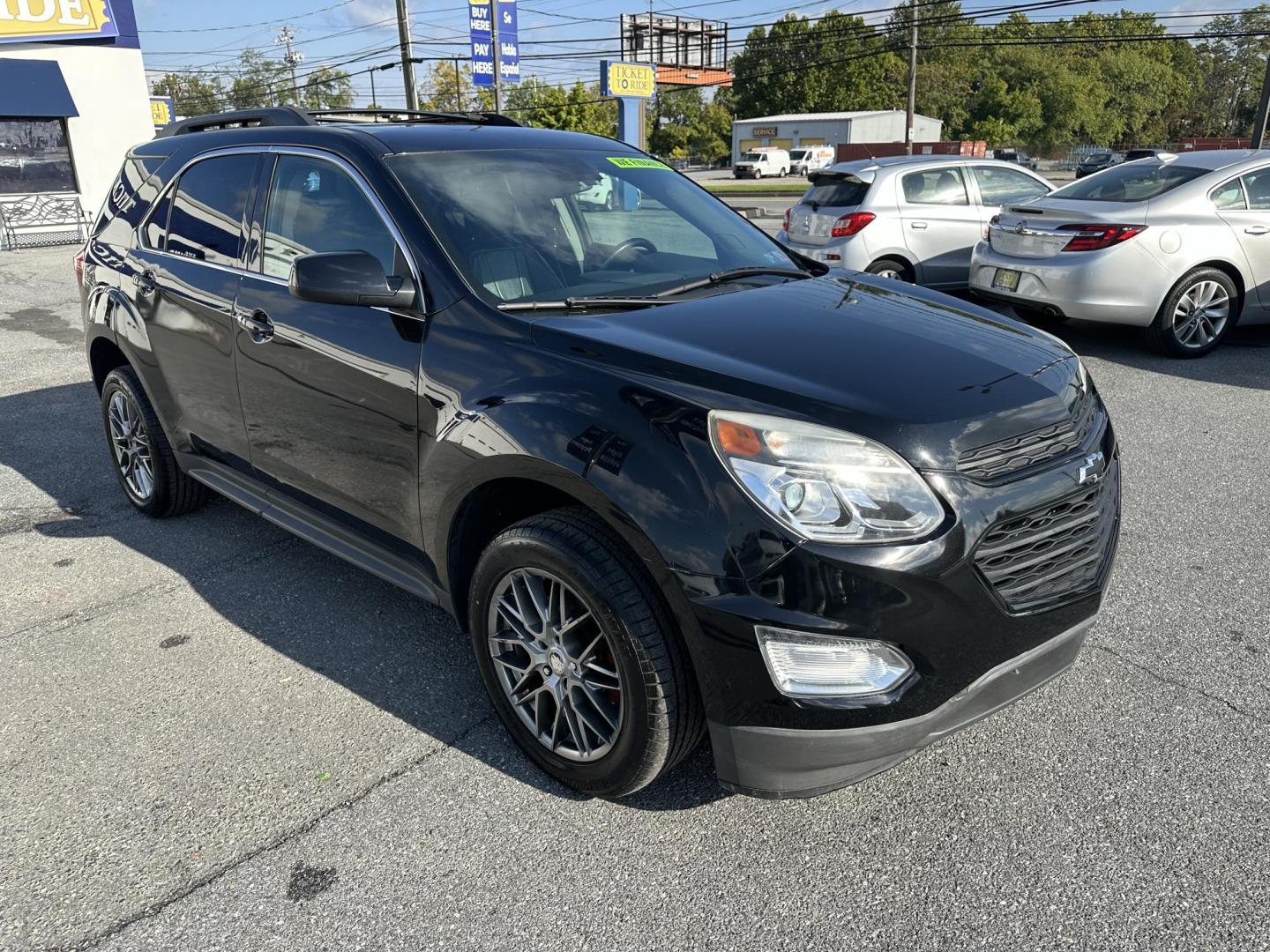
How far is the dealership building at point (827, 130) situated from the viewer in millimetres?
75500

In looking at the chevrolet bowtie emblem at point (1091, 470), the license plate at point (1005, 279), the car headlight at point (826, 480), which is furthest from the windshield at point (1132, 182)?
the car headlight at point (826, 480)

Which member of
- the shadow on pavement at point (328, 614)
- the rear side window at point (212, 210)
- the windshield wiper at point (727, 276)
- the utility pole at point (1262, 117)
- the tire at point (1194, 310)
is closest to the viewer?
the shadow on pavement at point (328, 614)

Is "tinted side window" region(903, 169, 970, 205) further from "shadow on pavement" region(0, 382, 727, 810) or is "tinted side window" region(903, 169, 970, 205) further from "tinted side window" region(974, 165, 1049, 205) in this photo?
"shadow on pavement" region(0, 382, 727, 810)

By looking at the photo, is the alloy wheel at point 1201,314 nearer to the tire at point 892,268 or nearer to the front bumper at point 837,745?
the tire at point 892,268

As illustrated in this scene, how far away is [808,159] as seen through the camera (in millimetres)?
63875

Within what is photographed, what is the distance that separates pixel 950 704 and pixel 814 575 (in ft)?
1.66

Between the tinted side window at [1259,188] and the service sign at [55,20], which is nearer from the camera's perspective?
the tinted side window at [1259,188]

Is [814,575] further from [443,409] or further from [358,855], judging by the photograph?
[358,855]

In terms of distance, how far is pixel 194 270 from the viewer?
3.89m

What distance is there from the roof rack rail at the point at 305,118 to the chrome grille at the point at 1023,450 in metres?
2.64

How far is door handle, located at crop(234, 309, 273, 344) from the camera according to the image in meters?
3.42

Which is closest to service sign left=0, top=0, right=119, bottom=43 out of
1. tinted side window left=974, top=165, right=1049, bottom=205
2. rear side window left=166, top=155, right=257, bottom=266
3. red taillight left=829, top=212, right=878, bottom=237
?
red taillight left=829, top=212, right=878, bottom=237

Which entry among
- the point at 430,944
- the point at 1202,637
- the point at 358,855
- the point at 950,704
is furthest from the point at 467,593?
the point at 1202,637

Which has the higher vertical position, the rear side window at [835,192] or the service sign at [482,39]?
the service sign at [482,39]
